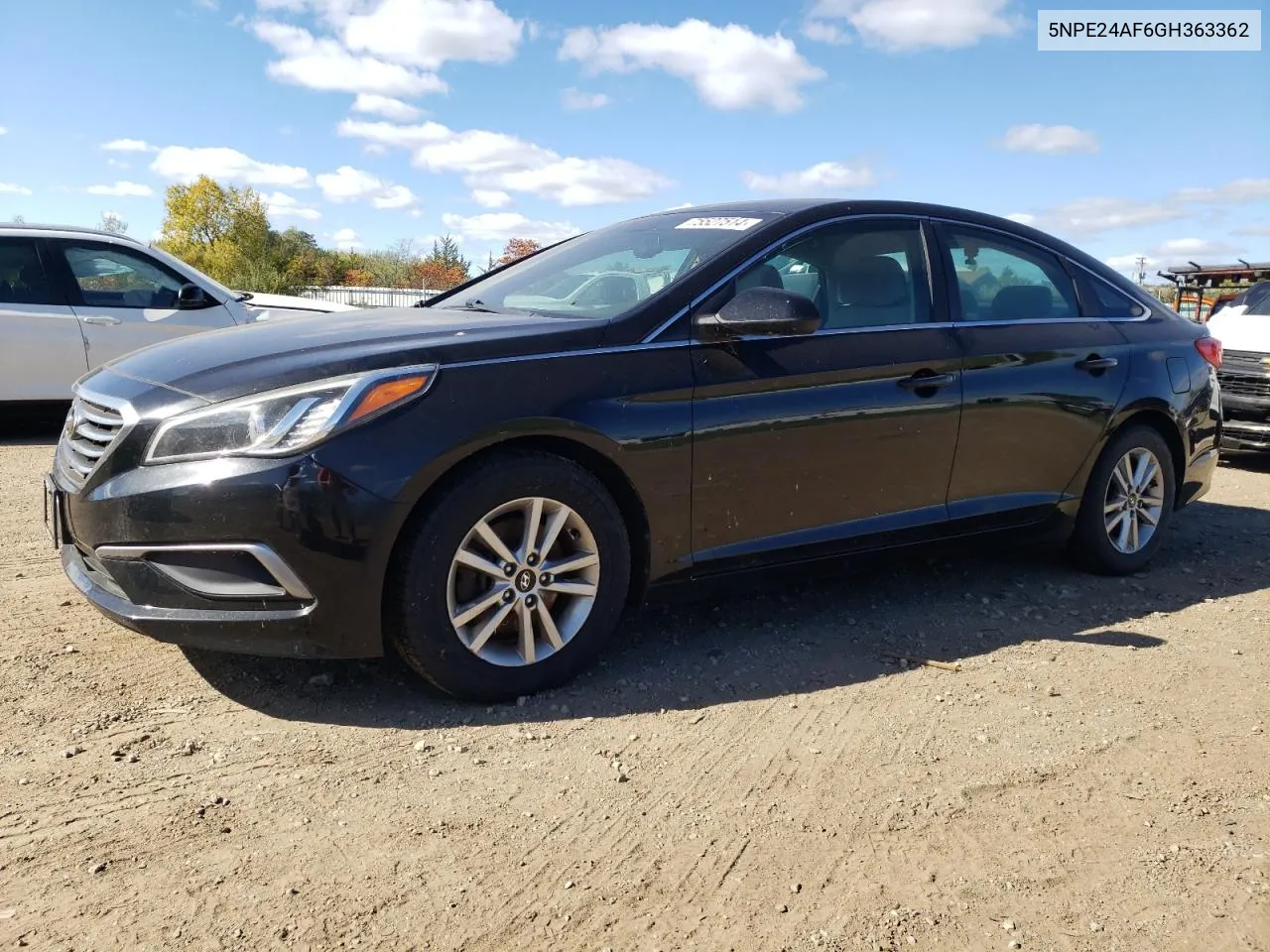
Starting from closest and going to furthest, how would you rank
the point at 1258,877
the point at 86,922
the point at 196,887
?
the point at 86,922 → the point at 196,887 → the point at 1258,877

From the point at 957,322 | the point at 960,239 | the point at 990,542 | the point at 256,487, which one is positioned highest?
the point at 960,239

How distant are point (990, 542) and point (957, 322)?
0.97 meters

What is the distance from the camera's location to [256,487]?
286cm

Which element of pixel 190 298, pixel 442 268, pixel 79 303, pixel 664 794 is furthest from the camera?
pixel 442 268

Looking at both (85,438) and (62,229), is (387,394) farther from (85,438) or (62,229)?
(62,229)

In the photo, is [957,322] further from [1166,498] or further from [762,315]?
[1166,498]

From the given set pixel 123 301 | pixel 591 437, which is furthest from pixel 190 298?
pixel 591 437

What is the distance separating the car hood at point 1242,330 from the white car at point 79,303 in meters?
7.56

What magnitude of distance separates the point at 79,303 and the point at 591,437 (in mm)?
6785

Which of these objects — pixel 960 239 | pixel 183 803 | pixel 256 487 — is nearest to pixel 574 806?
pixel 183 803

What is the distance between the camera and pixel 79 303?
27.5 feet

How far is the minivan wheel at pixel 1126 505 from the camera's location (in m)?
4.89

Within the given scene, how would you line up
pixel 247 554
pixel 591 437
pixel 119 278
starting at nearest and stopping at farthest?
pixel 247 554 → pixel 591 437 → pixel 119 278

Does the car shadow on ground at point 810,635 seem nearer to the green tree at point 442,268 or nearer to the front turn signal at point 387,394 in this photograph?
the front turn signal at point 387,394
